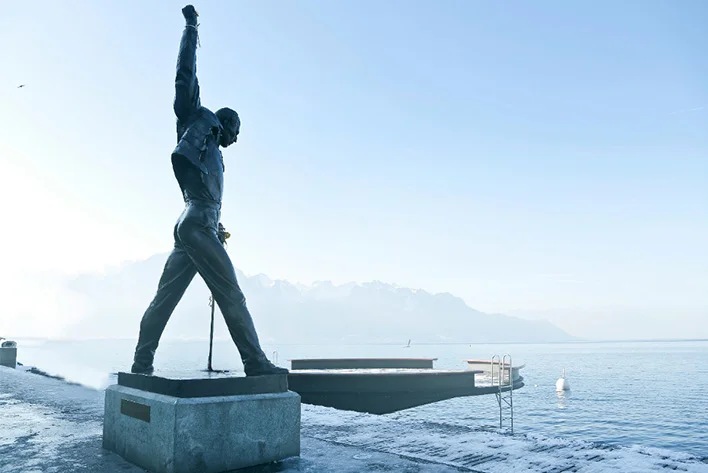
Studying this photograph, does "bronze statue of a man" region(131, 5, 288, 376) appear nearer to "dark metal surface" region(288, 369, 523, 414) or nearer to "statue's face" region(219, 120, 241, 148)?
"statue's face" region(219, 120, 241, 148)

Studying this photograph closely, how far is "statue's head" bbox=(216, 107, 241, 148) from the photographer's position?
A: 684 centimetres

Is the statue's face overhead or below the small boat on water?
overhead

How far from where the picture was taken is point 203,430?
5.23m

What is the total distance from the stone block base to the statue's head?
3.21m

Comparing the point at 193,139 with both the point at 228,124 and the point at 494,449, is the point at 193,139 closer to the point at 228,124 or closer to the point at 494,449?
the point at 228,124

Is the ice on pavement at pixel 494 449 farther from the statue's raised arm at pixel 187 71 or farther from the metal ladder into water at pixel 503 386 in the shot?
the metal ladder into water at pixel 503 386

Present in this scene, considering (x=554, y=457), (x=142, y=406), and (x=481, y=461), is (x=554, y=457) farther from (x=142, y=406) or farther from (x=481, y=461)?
(x=142, y=406)

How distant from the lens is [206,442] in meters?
5.24

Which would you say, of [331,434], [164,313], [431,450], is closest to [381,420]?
[331,434]

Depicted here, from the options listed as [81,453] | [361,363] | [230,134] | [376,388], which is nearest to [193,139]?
[230,134]

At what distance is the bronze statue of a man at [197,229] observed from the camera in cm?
612

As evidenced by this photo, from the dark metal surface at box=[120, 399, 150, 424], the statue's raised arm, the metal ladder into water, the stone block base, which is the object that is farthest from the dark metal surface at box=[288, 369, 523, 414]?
the statue's raised arm


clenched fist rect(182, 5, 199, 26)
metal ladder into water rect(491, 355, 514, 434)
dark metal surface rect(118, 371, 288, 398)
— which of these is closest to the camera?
dark metal surface rect(118, 371, 288, 398)

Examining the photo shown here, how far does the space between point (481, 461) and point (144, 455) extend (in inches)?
142
